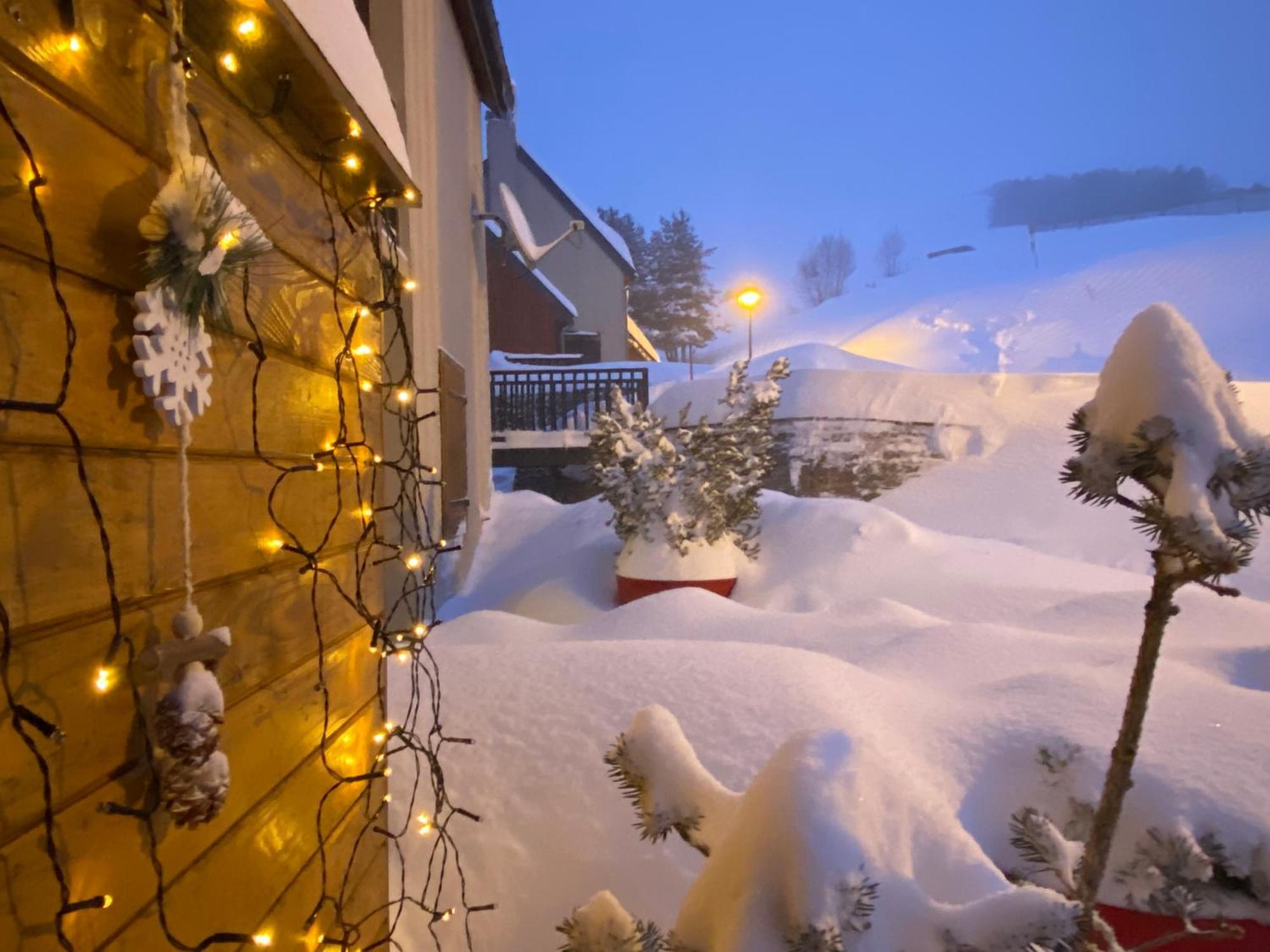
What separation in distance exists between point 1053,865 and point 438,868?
1425mm

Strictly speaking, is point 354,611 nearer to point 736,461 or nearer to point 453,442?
point 453,442

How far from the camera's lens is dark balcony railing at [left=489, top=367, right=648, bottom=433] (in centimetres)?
1157

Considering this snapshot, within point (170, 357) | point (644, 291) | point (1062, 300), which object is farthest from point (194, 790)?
point (1062, 300)

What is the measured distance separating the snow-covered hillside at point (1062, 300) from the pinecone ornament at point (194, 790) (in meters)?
19.8

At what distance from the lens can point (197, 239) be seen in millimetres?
799

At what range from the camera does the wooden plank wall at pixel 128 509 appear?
66cm

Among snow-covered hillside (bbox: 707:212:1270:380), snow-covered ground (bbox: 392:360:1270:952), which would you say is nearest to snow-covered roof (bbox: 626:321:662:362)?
snow-covered hillside (bbox: 707:212:1270:380)

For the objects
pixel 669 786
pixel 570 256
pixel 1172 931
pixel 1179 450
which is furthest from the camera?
pixel 570 256

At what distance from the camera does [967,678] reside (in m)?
2.75

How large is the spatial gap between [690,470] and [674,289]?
26.9 m

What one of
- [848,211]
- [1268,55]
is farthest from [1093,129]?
[848,211]

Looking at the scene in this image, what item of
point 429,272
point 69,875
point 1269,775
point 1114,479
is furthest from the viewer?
point 429,272

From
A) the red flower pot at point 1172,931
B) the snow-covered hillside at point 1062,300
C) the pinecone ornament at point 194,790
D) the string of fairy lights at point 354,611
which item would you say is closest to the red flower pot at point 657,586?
Answer: the string of fairy lights at point 354,611

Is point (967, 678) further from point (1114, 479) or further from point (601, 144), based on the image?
point (601, 144)
